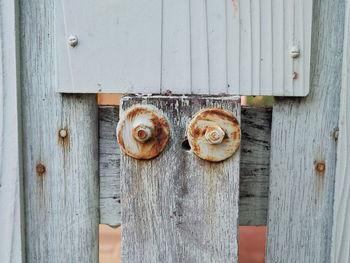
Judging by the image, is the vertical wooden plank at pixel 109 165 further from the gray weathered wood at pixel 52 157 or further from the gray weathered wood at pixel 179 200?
the gray weathered wood at pixel 179 200

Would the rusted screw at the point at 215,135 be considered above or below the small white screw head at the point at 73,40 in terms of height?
below

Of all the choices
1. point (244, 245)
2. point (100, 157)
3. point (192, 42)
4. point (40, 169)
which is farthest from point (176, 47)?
point (244, 245)

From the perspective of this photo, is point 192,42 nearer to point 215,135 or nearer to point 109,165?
point 215,135

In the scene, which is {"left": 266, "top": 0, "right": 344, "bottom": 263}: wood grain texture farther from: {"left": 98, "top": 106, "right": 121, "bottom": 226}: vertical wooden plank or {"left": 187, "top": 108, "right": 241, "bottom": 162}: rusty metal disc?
{"left": 98, "top": 106, "right": 121, "bottom": 226}: vertical wooden plank

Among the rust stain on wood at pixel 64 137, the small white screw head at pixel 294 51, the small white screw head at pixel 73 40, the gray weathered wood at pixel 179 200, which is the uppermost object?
the small white screw head at pixel 73 40

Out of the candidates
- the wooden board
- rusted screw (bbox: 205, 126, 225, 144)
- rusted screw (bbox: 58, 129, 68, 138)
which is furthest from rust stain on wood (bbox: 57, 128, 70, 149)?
rusted screw (bbox: 205, 126, 225, 144)

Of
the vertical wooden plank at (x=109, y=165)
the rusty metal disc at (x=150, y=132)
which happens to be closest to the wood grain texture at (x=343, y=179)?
the rusty metal disc at (x=150, y=132)

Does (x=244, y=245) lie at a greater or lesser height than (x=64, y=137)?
lesser
